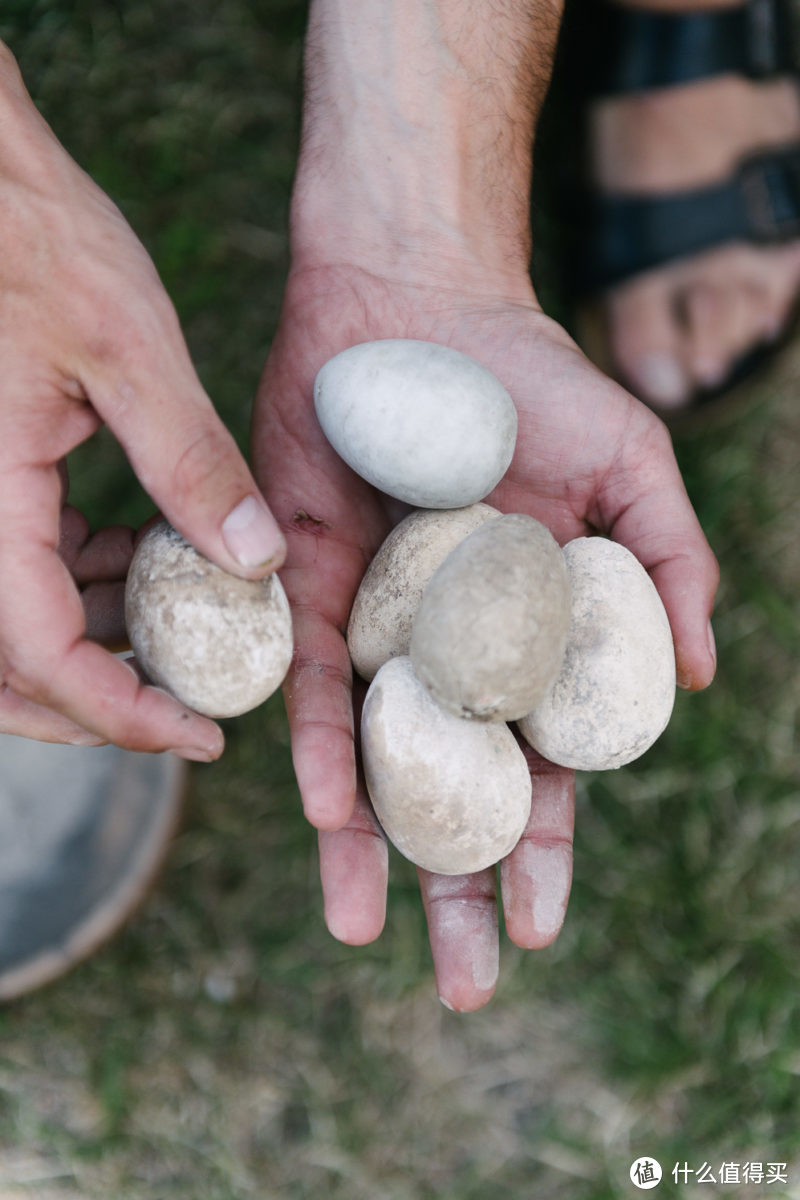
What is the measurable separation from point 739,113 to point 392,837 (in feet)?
5.34

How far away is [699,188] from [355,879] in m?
1.55

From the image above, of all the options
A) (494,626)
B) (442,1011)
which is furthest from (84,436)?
(442,1011)

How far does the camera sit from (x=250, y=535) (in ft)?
3.27

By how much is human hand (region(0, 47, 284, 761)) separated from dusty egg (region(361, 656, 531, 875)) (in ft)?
0.63

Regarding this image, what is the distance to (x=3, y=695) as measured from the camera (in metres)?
1.13

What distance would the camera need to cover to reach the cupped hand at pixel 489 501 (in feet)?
3.79

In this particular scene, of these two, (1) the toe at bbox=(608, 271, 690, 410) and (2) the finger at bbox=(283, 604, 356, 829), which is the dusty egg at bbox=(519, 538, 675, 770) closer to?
(2) the finger at bbox=(283, 604, 356, 829)

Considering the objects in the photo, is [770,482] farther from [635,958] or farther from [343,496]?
[343,496]

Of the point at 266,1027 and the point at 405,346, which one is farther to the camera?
the point at 266,1027

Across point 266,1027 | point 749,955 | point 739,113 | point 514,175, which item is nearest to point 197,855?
point 266,1027

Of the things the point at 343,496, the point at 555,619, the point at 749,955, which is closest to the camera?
the point at 555,619

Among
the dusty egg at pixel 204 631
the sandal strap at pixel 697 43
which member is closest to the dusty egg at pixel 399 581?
the dusty egg at pixel 204 631

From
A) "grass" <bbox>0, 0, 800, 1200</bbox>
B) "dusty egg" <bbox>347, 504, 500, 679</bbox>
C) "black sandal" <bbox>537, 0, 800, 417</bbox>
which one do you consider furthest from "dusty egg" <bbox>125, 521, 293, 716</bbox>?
"black sandal" <bbox>537, 0, 800, 417</bbox>

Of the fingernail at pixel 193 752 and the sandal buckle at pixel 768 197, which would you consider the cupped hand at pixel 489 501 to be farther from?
the sandal buckle at pixel 768 197
